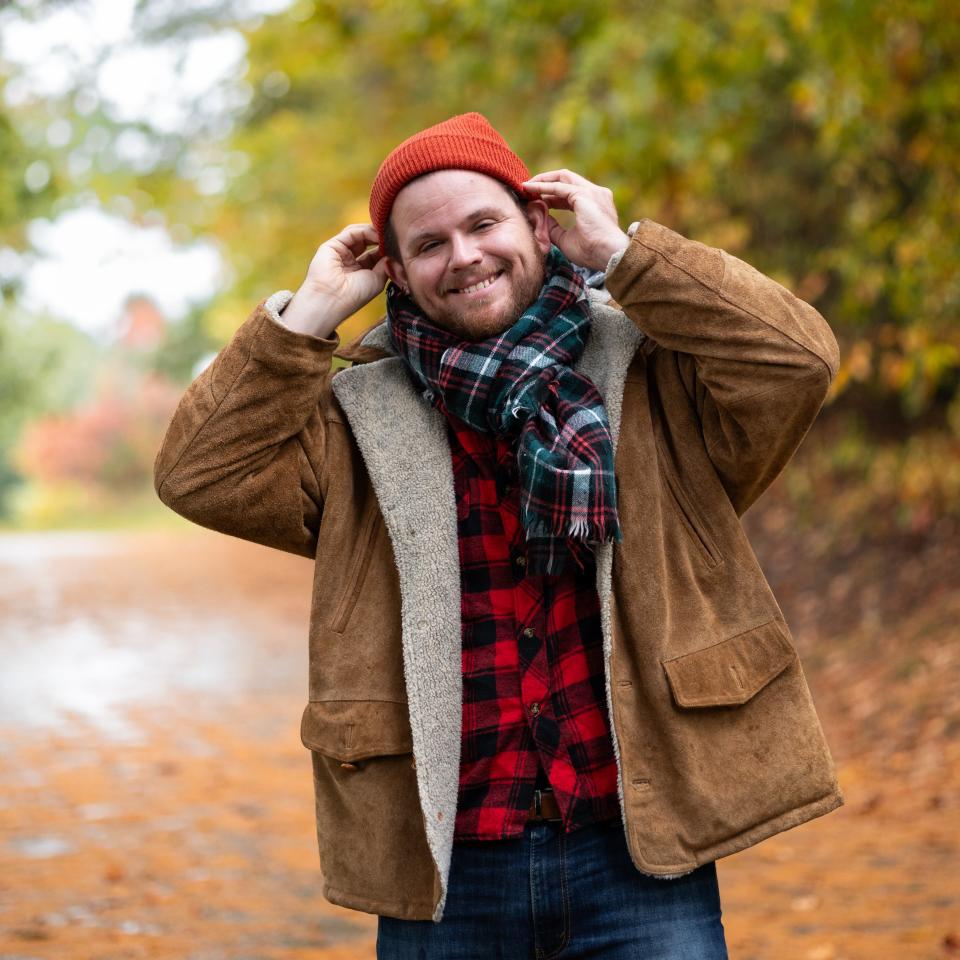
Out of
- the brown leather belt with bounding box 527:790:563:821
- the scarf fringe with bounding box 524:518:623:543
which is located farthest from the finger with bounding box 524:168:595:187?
the brown leather belt with bounding box 527:790:563:821

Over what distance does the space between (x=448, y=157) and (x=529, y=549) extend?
78 cm

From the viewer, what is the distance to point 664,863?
234 cm

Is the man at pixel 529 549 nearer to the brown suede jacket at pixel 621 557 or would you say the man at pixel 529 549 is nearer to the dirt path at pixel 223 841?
the brown suede jacket at pixel 621 557

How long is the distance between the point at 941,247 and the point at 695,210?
291 centimetres

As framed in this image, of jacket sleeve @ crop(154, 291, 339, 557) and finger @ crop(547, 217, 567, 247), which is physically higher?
finger @ crop(547, 217, 567, 247)

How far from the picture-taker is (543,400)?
253 centimetres

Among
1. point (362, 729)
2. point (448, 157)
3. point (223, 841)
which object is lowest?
point (223, 841)

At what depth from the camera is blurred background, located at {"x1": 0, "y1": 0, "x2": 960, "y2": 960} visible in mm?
5504

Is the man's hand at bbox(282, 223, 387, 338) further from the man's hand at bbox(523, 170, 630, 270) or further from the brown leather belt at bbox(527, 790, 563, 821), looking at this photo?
the brown leather belt at bbox(527, 790, 563, 821)

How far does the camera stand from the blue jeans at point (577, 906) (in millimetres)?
2406

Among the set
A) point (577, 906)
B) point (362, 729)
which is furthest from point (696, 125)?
point (577, 906)

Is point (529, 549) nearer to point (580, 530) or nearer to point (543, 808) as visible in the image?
point (580, 530)

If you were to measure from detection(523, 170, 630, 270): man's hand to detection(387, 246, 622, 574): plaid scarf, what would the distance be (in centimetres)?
8

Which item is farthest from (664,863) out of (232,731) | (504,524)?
(232,731)
